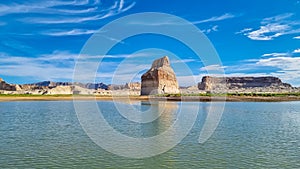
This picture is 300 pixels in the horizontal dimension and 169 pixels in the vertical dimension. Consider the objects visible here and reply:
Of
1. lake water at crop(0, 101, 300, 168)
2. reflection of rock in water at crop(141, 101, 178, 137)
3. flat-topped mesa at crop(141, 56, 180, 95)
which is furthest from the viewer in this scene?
flat-topped mesa at crop(141, 56, 180, 95)

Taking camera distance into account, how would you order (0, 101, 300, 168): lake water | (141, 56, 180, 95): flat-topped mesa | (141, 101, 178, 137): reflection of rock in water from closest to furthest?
(0, 101, 300, 168): lake water, (141, 101, 178, 137): reflection of rock in water, (141, 56, 180, 95): flat-topped mesa

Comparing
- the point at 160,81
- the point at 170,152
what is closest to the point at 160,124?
the point at 170,152

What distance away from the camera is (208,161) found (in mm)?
16516

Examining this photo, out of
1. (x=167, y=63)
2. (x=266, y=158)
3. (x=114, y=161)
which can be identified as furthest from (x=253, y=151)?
(x=167, y=63)

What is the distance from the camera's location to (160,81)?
152m

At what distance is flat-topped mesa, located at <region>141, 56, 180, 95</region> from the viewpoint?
152 m

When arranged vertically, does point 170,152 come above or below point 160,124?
below

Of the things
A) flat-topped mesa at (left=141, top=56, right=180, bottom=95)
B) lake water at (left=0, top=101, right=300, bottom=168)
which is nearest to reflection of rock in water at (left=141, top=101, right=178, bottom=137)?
lake water at (left=0, top=101, right=300, bottom=168)

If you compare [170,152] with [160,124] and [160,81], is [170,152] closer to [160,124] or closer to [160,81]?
[160,124]

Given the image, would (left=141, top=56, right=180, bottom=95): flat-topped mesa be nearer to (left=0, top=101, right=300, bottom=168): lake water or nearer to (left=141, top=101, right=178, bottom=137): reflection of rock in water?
(left=141, top=101, right=178, bottom=137): reflection of rock in water

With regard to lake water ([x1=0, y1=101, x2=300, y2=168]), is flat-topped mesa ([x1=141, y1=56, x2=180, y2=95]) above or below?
above

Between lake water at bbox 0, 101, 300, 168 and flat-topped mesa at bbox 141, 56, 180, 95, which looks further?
flat-topped mesa at bbox 141, 56, 180, 95

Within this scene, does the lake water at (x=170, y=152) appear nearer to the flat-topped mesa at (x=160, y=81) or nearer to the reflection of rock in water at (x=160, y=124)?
the reflection of rock in water at (x=160, y=124)

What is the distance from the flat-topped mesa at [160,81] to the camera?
499ft
